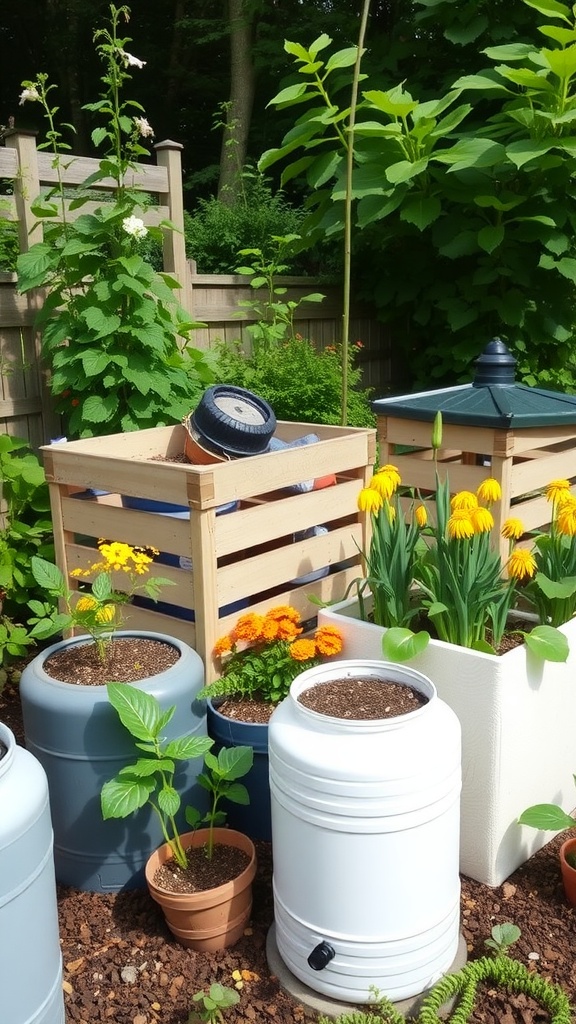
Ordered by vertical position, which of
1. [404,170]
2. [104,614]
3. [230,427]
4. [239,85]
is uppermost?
[239,85]

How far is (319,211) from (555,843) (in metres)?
3.44

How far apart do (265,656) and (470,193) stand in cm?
280

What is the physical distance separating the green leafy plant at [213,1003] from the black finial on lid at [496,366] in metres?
2.21

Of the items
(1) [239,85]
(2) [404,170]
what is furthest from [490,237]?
(1) [239,85]

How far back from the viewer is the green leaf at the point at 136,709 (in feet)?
6.54

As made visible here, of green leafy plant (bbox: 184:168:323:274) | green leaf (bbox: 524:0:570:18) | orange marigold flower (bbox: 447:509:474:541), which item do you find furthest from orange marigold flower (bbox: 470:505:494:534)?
green leafy plant (bbox: 184:168:323:274)

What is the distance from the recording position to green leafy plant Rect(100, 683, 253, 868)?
6.45ft

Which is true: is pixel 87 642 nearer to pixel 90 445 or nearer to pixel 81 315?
pixel 90 445

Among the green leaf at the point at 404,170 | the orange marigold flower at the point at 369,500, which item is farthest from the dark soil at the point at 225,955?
the green leaf at the point at 404,170

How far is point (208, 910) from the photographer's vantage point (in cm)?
199

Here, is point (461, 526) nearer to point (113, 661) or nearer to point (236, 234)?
point (113, 661)

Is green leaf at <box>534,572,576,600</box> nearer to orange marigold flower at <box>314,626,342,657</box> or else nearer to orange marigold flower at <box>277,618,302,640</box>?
orange marigold flower at <box>314,626,342,657</box>

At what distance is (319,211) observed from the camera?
4621 mm

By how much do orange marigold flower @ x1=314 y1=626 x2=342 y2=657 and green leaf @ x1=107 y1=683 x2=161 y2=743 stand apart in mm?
560
